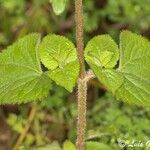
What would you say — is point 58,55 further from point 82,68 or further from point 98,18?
point 98,18

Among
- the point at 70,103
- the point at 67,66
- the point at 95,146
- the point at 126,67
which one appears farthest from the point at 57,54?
the point at 70,103

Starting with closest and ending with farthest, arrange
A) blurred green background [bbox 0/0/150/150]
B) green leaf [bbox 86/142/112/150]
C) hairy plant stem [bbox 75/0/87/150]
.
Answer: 1. hairy plant stem [bbox 75/0/87/150]
2. green leaf [bbox 86/142/112/150]
3. blurred green background [bbox 0/0/150/150]

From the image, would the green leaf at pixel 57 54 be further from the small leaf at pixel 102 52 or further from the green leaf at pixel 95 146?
the green leaf at pixel 95 146

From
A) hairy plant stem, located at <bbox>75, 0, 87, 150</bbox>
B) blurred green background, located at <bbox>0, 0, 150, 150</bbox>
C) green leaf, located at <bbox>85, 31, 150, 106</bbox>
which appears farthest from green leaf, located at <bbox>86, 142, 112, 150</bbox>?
green leaf, located at <bbox>85, 31, 150, 106</bbox>

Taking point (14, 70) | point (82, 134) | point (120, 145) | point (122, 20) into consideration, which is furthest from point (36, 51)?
point (122, 20)

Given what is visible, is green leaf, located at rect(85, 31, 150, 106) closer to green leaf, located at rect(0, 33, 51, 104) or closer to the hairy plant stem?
the hairy plant stem

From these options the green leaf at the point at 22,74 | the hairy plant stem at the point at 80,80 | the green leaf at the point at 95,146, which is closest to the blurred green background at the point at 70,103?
the green leaf at the point at 95,146

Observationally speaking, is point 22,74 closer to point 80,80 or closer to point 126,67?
point 80,80
